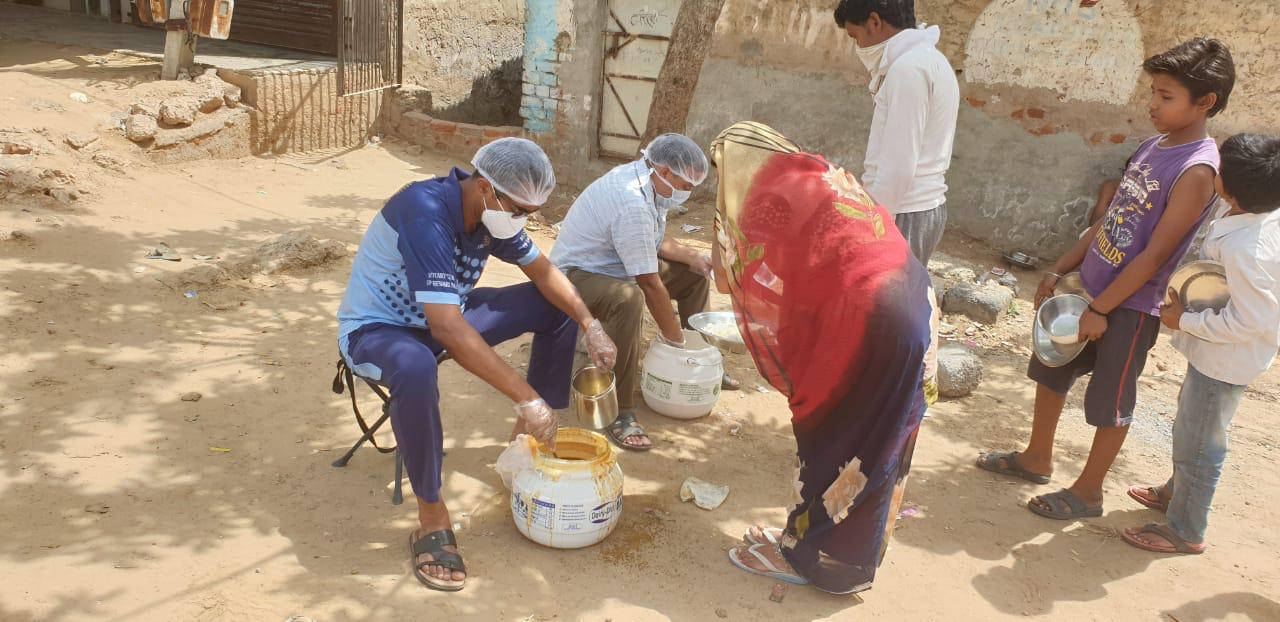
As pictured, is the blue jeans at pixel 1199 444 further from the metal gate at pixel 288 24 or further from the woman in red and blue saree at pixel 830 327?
the metal gate at pixel 288 24

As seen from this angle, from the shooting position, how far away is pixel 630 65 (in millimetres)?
7715

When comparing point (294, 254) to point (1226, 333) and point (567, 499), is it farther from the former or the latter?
point (1226, 333)

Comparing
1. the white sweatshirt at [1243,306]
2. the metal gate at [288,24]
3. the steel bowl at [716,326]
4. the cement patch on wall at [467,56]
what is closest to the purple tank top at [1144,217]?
the white sweatshirt at [1243,306]

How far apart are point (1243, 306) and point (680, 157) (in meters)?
1.94

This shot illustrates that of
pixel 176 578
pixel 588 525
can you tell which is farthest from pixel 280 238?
pixel 588 525

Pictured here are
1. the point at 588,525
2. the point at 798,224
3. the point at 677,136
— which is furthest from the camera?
the point at 677,136

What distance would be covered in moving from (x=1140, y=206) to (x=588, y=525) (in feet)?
6.99

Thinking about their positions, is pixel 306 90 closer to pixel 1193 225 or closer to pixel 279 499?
pixel 279 499

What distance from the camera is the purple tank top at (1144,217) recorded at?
8.92ft

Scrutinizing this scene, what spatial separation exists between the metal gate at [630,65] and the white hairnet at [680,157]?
4.20 meters

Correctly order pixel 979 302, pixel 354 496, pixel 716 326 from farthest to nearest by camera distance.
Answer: pixel 979 302 < pixel 716 326 < pixel 354 496

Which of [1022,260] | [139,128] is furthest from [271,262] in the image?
[1022,260]

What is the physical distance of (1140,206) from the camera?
2.83 meters

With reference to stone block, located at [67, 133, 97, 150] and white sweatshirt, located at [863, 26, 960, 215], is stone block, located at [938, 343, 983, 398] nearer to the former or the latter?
white sweatshirt, located at [863, 26, 960, 215]
